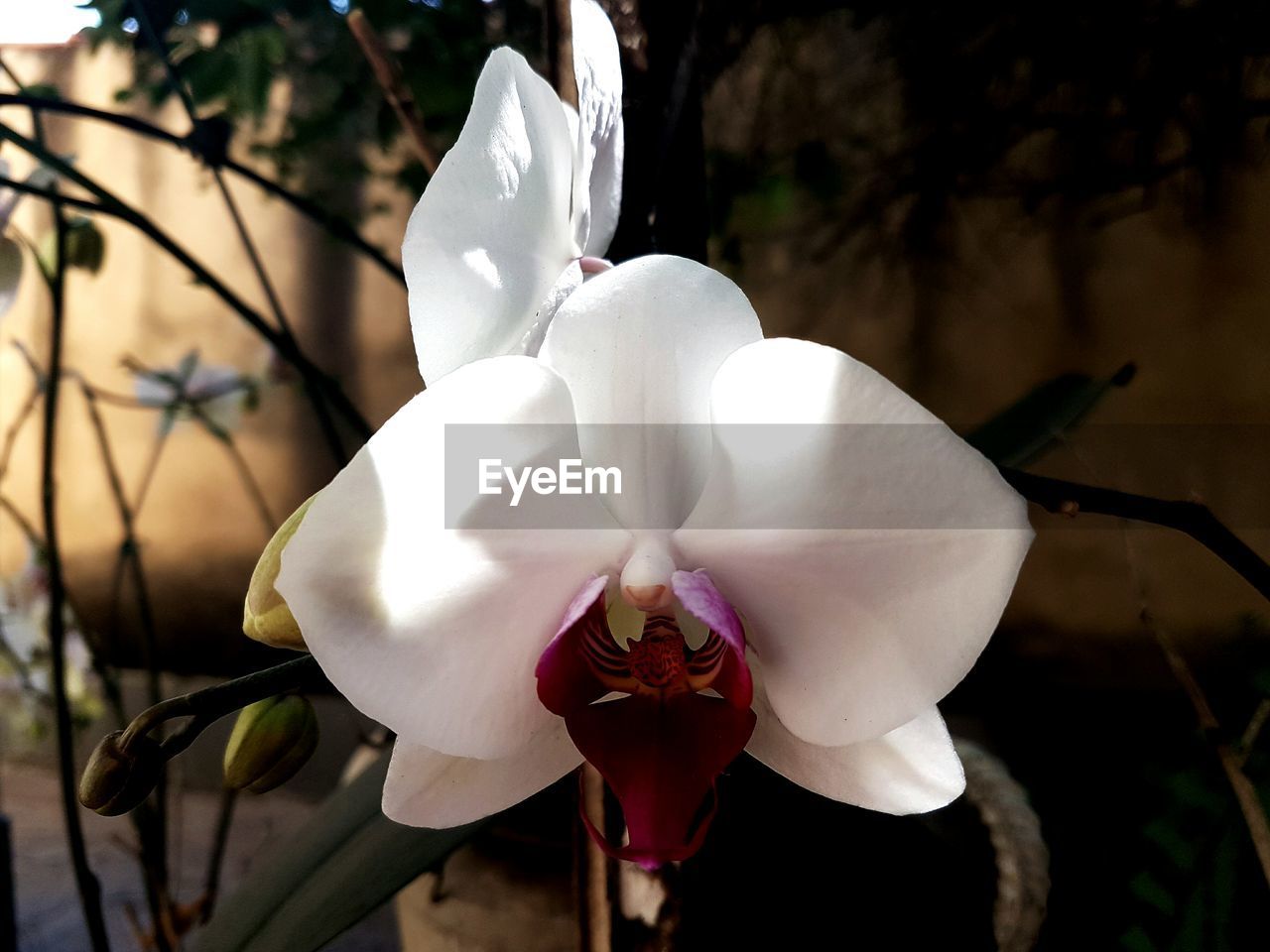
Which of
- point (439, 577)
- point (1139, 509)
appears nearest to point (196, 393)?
point (439, 577)

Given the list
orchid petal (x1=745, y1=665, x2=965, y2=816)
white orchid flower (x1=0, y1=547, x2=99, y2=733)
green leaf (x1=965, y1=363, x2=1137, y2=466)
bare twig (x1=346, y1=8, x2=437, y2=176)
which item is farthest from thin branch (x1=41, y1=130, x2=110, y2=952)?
green leaf (x1=965, y1=363, x2=1137, y2=466)

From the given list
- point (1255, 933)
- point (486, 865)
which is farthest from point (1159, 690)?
point (486, 865)

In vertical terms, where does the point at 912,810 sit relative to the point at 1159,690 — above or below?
above

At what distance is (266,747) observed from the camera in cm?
30

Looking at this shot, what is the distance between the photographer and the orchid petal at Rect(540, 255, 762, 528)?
0.74 feet

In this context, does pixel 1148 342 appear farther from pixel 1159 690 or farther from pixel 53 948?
pixel 53 948

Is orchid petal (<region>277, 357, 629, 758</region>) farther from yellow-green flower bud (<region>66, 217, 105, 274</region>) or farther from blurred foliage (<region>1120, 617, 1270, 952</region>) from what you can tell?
yellow-green flower bud (<region>66, 217, 105, 274</region>)

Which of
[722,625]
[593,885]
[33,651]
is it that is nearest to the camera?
[722,625]

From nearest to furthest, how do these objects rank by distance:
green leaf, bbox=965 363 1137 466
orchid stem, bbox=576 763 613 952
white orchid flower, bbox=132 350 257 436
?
orchid stem, bbox=576 763 613 952, green leaf, bbox=965 363 1137 466, white orchid flower, bbox=132 350 257 436

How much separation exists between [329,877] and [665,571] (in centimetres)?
23

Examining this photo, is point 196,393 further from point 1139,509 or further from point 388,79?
point 1139,509

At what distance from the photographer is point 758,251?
1039mm

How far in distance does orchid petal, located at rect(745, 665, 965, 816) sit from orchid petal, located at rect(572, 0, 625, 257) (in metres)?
0.19

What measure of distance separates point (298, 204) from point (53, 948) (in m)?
0.87
